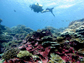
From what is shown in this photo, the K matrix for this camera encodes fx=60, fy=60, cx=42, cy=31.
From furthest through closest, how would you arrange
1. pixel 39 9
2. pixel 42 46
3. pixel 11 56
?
pixel 39 9 → pixel 42 46 → pixel 11 56

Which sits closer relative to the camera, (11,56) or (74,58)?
(74,58)

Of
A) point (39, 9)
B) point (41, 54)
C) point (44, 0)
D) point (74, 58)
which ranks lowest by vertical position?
point (74, 58)

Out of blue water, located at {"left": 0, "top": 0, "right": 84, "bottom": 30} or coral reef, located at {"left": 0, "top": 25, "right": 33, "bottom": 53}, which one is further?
blue water, located at {"left": 0, "top": 0, "right": 84, "bottom": 30}

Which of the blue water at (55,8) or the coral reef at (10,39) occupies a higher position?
the blue water at (55,8)

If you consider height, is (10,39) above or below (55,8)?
below

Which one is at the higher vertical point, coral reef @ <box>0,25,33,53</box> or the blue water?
the blue water

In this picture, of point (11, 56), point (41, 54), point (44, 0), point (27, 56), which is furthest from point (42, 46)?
point (44, 0)

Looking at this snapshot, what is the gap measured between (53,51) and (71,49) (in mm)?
1378

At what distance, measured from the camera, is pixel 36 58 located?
4176mm

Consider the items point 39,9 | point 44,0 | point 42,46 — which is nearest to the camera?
point 42,46

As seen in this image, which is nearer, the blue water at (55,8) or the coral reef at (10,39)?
the coral reef at (10,39)

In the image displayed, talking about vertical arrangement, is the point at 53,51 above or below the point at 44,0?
below

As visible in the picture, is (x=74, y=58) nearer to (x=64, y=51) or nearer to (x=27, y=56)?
(x=64, y=51)

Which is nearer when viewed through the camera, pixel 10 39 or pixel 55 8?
pixel 10 39
